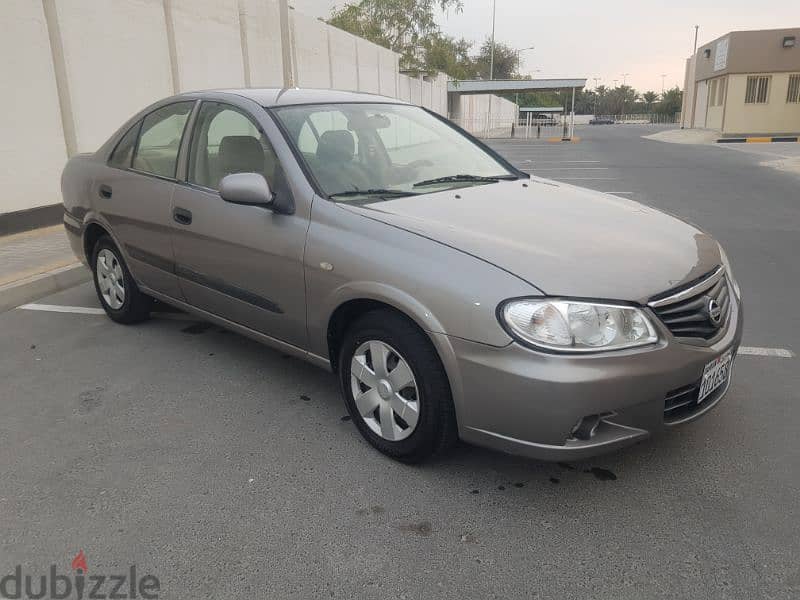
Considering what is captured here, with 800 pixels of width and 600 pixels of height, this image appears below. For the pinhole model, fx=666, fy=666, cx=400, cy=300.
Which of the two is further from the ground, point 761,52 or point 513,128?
point 761,52

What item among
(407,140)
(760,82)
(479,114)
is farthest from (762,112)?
(407,140)

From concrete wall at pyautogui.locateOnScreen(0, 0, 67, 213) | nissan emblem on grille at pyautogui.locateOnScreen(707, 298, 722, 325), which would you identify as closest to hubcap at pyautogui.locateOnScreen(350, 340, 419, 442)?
nissan emblem on grille at pyautogui.locateOnScreen(707, 298, 722, 325)

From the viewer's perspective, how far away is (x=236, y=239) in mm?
3629

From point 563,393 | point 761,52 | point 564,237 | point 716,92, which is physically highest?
point 761,52

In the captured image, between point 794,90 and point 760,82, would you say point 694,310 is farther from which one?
point 794,90

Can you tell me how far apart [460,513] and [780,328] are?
3.29 m

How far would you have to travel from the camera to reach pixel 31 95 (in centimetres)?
812

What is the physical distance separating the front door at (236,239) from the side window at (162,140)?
195 mm

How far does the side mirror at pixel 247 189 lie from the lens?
3311 millimetres

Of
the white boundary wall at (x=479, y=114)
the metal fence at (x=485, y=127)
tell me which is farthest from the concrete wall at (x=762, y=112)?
the white boundary wall at (x=479, y=114)

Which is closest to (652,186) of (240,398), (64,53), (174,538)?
(64,53)

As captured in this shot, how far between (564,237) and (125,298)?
340cm

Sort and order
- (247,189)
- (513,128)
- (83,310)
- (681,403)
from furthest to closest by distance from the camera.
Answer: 1. (513,128)
2. (83,310)
3. (247,189)
4. (681,403)

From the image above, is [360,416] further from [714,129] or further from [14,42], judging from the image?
[714,129]
